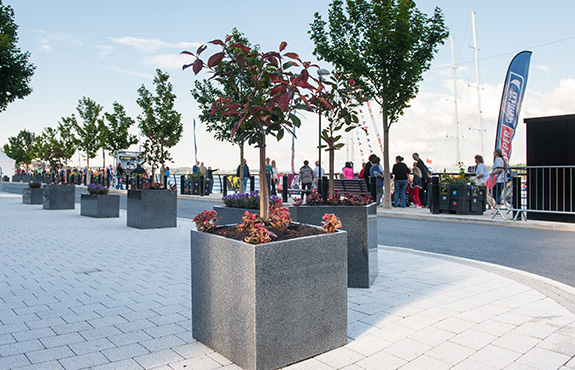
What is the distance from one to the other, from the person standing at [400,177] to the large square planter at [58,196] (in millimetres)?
12179

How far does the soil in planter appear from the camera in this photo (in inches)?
128

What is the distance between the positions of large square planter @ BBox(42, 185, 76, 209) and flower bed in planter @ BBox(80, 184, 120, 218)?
335 cm

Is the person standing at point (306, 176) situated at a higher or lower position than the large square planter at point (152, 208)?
higher

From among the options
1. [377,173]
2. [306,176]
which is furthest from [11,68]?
[377,173]

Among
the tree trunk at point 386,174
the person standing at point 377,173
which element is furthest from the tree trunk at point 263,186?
the person standing at point 377,173

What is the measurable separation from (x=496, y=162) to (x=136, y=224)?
1013 centimetres

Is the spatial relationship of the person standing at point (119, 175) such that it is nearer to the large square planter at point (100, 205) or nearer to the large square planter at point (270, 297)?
the large square planter at point (100, 205)

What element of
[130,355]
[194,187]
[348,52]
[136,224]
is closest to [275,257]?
[130,355]

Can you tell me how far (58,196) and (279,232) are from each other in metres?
16.6

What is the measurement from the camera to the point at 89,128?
45594 millimetres

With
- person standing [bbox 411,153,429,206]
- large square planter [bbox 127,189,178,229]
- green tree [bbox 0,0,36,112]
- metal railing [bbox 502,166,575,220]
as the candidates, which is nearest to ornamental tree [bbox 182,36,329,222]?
large square planter [bbox 127,189,178,229]

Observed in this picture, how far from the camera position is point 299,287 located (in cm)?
307

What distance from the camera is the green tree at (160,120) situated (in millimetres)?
13133

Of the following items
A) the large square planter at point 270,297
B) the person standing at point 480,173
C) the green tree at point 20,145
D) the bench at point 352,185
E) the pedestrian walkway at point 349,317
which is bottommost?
the pedestrian walkway at point 349,317
